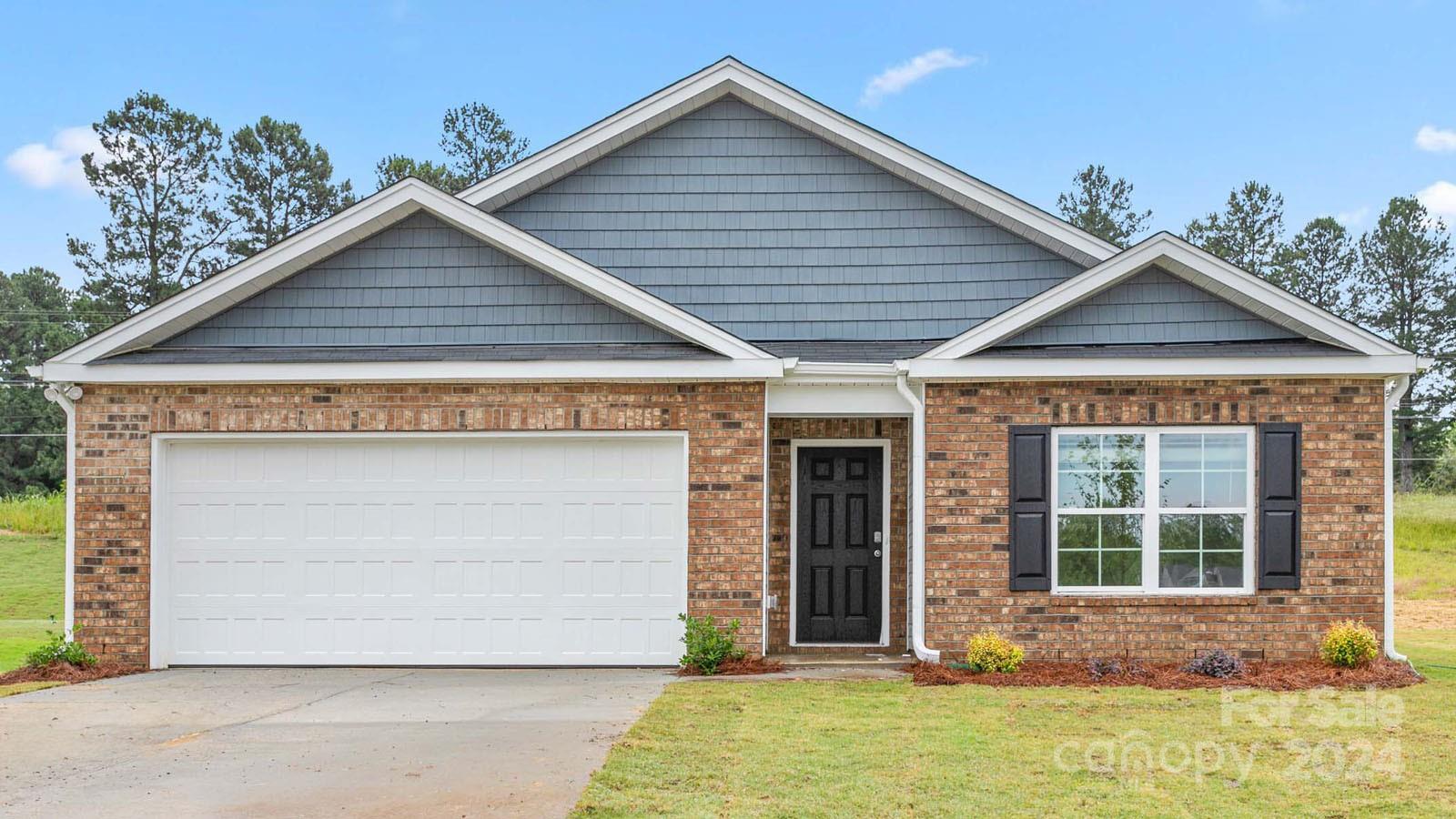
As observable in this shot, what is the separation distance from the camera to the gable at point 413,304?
35.4 ft

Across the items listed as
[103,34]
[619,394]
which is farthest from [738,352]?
[103,34]

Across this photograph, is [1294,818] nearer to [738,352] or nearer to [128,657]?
[738,352]

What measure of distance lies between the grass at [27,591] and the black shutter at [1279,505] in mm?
12247

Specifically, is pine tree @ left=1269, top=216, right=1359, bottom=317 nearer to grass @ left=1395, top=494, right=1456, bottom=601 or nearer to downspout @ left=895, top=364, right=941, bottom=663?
grass @ left=1395, top=494, right=1456, bottom=601

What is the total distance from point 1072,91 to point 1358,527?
20.5m

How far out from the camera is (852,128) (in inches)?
505

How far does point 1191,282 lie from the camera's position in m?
10.4

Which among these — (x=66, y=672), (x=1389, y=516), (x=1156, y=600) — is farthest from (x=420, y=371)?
(x=1389, y=516)

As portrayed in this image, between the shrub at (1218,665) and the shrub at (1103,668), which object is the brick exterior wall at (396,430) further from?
the shrub at (1218,665)

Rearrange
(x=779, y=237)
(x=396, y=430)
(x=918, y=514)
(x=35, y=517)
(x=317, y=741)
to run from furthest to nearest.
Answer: (x=35, y=517) < (x=779, y=237) < (x=396, y=430) < (x=918, y=514) < (x=317, y=741)

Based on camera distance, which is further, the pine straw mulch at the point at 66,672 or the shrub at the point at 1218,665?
the pine straw mulch at the point at 66,672

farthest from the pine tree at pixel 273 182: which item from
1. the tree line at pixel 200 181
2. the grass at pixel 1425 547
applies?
the grass at pixel 1425 547

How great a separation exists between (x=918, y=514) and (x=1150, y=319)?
277cm

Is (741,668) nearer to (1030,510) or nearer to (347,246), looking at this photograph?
(1030,510)
